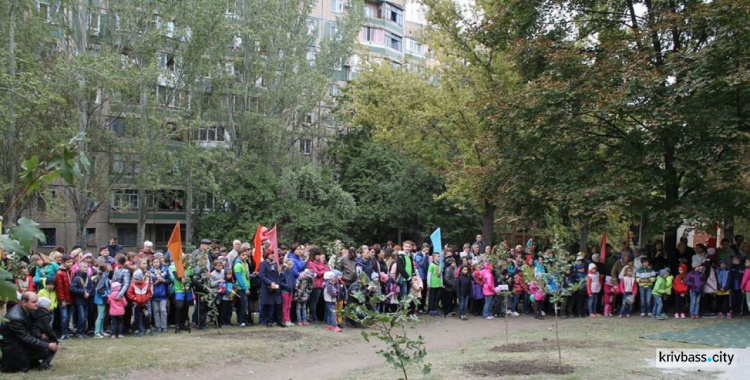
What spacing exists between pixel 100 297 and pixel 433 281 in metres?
9.08

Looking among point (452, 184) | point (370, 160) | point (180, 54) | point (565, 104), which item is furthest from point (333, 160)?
point (565, 104)

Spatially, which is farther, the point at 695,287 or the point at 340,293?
the point at 695,287

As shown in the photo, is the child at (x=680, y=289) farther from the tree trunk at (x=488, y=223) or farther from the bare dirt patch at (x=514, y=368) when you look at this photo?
the tree trunk at (x=488, y=223)

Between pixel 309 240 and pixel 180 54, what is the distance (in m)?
12.3

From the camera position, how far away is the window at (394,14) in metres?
62.9

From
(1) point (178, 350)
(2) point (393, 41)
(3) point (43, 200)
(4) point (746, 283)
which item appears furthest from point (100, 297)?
(2) point (393, 41)

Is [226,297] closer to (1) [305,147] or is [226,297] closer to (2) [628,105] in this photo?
(2) [628,105]

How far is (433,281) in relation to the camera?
64.1 ft

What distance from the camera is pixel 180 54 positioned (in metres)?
36.1

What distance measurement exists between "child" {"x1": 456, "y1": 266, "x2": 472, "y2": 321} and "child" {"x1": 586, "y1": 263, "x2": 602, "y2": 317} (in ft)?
10.9

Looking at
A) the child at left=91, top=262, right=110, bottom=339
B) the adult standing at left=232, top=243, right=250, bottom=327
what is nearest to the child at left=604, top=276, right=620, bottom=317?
the adult standing at left=232, top=243, right=250, bottom=327

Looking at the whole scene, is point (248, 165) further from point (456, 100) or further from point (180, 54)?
point (456, 100)

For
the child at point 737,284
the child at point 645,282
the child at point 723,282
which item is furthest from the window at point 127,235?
the child at point 737,284

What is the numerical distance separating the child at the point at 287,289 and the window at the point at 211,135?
3047cm
